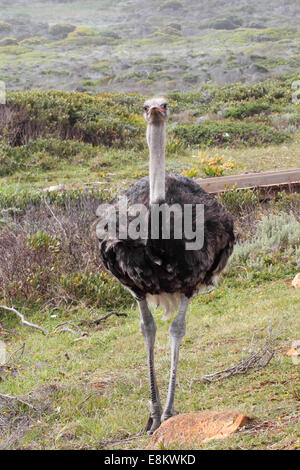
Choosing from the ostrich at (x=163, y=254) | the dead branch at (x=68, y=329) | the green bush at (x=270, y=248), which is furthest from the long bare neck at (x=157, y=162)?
the green bush at (x=270, y=248)

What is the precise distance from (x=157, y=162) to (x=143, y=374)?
1.97 m

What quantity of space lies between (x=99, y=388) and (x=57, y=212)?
433cm

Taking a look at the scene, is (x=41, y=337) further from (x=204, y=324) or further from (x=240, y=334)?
(x=240, y=334)

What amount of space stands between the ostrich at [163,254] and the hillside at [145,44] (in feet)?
77.2

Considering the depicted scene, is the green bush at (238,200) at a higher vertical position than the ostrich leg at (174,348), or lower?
lower

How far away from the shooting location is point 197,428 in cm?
373

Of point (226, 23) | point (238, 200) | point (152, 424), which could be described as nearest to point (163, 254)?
point (152, 424)

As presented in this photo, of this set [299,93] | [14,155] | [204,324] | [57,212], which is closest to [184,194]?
[204,324]

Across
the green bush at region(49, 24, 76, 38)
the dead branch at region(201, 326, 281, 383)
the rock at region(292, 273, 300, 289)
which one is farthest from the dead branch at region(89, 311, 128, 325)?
the green bush at region(49, 24, 76, 38)

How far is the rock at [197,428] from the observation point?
363cm

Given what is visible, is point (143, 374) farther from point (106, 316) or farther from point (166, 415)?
point (106, 316)

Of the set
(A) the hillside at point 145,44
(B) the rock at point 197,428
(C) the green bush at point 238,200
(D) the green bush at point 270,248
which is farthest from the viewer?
(A) the hillside at point 145,44

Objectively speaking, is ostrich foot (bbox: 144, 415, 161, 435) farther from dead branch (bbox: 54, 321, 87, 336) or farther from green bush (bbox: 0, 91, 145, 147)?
green bush (bbox: 0, 91, 145, 147)

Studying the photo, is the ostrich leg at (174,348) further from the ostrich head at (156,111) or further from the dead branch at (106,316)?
the dead branch at (106,316)
